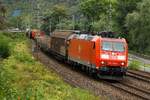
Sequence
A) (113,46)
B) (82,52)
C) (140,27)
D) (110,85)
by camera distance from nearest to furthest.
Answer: (110,85) → (113,46) → (82,52) → (140,27)

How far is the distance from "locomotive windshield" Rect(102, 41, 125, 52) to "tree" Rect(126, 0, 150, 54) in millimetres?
41507

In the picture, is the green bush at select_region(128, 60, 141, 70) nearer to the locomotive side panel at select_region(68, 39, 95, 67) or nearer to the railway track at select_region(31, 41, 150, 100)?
Result: the locomotive side panel at select_region(68, 39, 95, 67)

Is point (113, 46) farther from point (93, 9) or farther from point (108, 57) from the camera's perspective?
point (93, 9)

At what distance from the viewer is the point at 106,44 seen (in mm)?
31172

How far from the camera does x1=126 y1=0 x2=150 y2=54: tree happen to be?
73188 mm

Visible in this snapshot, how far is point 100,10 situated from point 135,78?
8341cm

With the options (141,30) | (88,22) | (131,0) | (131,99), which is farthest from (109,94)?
(88,22)

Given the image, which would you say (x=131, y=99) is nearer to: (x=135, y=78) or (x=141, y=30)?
(x=135, y=78)

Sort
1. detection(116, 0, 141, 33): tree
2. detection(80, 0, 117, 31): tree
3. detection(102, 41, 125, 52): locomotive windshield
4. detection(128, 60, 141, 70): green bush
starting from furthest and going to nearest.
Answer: detection(80, 0, 117, 31): tree, detection(116, 0, 141, 33): tree, detection(128, 60, 141, 70): green bush, detection(102, 41, 125, 52): locomotive windshield

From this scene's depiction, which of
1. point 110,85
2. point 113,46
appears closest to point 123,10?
point 113,46

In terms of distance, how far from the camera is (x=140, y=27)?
75.2m

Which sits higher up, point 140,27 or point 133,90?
point 140,27

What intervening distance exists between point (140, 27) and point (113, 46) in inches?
1764

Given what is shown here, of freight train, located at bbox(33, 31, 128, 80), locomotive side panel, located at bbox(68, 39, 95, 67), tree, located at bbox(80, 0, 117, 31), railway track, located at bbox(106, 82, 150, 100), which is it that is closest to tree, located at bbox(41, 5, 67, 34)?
tree, located at bbox(80, 0, 117, 31)
